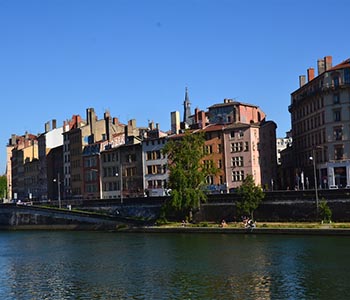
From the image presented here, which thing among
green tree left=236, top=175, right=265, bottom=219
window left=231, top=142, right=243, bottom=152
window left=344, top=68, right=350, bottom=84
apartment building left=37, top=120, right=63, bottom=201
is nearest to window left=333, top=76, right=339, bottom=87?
window left=344, top=68, right=350, bottom=84

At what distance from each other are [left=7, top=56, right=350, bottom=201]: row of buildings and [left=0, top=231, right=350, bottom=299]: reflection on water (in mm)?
25941

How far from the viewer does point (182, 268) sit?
54.1 m

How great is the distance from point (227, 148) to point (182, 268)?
5449 cm

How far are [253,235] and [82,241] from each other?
22618 millimetres

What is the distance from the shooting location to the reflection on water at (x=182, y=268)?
4394cm

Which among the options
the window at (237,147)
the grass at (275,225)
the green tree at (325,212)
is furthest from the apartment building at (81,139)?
the green tree at (325,212)

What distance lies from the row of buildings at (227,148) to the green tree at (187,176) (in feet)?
28.2

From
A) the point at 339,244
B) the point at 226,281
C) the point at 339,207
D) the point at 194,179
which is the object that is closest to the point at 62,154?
the point at 194,179

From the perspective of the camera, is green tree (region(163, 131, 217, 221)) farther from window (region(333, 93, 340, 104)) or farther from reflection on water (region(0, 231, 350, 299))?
window (region(333, 93, 340, 104))

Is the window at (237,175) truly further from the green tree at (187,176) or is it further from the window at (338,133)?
the window at (338,133)

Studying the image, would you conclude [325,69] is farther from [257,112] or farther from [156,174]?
[156,174]

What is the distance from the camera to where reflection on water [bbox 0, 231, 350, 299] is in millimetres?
43938

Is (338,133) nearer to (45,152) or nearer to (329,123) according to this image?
(329,123)

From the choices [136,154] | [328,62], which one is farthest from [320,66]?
[136,154]
